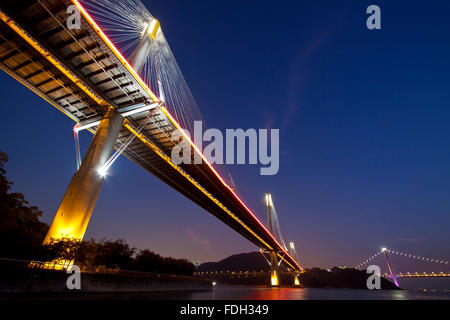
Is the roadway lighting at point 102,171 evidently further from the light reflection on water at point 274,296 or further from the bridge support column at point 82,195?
the light reflection on water at point 274,296

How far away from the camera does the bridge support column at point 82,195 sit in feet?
38.3

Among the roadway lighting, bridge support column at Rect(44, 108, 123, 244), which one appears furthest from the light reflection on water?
the roadway lighting

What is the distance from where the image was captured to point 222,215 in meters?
39.2

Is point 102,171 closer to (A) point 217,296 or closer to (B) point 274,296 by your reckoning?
(A) point 217,296

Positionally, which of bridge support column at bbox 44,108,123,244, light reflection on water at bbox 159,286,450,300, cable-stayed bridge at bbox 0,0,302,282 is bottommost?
light reflection on water at bbox 159,286,450,300

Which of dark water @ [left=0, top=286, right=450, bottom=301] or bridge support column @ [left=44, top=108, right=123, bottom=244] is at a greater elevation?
bridge support column @ [left=44, top=108, right=123, bottom=244]

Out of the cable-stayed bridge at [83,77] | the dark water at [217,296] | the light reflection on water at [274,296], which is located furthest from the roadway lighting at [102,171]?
the light reflection on water at [274,296]

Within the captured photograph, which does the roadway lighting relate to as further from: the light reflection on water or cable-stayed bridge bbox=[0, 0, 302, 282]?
the light reflection on water

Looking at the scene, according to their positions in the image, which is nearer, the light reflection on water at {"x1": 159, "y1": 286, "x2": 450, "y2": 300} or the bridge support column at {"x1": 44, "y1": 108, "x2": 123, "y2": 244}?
the bridge support column at {"x1": 44, "y1": 108, "x2": 123, "y2": 244}

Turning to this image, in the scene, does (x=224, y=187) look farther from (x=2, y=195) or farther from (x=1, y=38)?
(x=1, y=38)

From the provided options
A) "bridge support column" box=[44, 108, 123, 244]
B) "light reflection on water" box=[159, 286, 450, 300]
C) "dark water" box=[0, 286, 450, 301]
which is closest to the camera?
"dark water" box=[0, 286, 450, 301]

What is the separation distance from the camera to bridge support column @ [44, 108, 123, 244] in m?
11.7

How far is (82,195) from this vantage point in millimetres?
12508

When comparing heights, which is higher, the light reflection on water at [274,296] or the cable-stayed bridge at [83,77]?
the cable-stayed bridge at [83,77]
